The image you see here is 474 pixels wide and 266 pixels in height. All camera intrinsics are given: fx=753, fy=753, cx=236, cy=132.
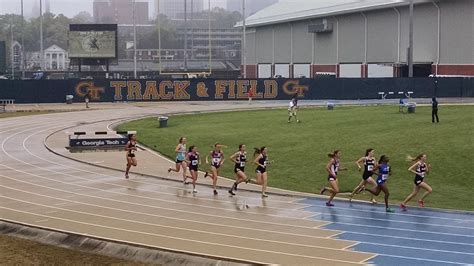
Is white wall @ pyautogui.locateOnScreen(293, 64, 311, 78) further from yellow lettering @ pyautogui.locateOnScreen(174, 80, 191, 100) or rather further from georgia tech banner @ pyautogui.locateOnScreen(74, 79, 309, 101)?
yellow lettering @ pyautogui.locateOnScreen(174, 80, 191, 100)

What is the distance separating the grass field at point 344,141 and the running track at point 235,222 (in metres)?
2.94

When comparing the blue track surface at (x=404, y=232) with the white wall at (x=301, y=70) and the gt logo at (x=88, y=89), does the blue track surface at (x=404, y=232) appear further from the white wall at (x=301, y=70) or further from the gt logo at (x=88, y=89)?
the white wall at (x=301, y=70)

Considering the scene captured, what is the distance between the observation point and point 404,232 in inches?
733

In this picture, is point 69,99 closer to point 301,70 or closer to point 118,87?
point 118,87

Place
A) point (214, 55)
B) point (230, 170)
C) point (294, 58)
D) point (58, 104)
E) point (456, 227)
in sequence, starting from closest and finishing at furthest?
point (456, 227) → point (230, 170) → point (58, 104) → point (294, 58) → point (214, 55)

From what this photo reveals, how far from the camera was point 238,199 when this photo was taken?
23.4m

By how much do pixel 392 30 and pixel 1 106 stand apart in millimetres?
39518

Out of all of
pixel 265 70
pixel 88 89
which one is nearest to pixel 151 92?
pixel 88 89

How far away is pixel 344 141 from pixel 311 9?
61.0 metres

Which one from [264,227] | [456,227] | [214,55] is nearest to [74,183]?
[264,227]

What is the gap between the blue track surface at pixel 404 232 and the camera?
1614 cm

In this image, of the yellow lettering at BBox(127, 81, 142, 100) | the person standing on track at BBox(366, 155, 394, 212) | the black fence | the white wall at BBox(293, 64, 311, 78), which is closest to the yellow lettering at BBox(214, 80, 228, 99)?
the black fence

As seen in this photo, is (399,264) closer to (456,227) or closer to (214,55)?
(456,227)

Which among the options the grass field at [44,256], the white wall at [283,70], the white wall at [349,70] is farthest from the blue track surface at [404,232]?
the white wall at [283,70]
